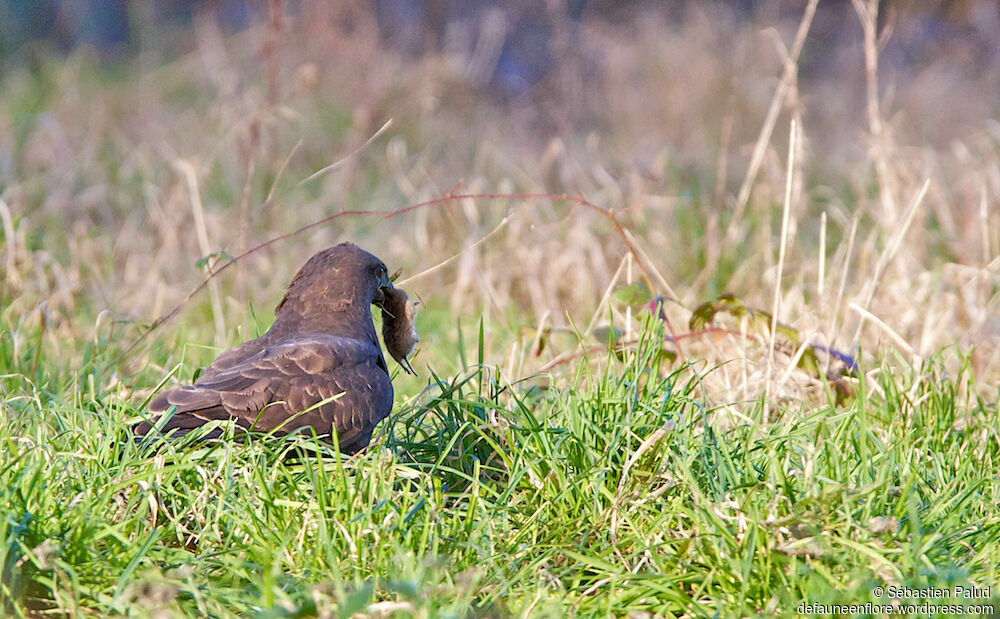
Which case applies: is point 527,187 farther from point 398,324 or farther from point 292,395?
point 292,395

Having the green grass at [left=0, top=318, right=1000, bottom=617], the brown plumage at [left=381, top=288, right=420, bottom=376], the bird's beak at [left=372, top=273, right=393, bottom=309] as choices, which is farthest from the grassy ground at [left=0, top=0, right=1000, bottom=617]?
the bird's beak at [left=372, top=273, right=393, bottom=309]

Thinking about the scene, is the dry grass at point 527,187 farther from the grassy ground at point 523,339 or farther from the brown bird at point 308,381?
the brown bird at point 308,381

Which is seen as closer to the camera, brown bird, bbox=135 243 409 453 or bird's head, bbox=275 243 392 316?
brown bird, bbox=135 243 409 453

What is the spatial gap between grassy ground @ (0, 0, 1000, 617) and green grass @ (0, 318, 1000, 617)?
0.04ft

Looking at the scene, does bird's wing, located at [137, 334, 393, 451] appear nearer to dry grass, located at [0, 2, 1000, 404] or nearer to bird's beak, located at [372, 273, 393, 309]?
bird's beak, located at [372, 273, 393, 309]

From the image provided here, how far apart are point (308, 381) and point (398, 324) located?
0.66m

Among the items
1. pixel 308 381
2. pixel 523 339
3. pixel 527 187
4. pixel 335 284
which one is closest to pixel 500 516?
pixel 308 381

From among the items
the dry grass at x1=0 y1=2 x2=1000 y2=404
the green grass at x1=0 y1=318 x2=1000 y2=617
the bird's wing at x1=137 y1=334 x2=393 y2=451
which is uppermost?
the bird's wing at x1=137 y1=334 x2=393 y2=451

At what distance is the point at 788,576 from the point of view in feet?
7.57

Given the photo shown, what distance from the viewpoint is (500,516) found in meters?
2.64

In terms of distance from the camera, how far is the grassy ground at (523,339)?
2361 mm

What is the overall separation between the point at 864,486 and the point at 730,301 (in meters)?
1.30

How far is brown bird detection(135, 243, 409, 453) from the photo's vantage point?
2.69m

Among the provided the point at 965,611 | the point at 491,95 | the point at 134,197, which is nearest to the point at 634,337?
the point at 965,611
